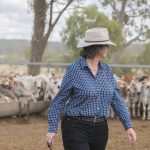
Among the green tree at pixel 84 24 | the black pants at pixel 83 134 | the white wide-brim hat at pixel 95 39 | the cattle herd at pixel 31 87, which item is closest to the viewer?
the black pants at pixel 83 134

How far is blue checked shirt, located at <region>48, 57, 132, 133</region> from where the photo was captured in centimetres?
518

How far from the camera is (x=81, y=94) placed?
5180 mm

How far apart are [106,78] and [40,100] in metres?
11.4

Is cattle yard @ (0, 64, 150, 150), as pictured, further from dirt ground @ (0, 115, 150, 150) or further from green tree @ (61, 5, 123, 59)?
green tree @ (61, 5, 123, 59)

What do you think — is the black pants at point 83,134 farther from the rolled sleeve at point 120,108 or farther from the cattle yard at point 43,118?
the cattle yard at point 43,118

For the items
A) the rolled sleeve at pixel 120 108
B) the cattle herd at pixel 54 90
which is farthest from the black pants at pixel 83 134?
the cattle herd at pixel 54 90

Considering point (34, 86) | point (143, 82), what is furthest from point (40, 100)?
point (143, 82)

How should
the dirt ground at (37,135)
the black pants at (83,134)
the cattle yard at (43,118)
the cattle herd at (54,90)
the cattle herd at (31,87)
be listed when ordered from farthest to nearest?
the cattle herd at (54,90)
the cattle herd at (31,87)
the cattle yard at (43,118)
the dirt ground at (37,135)
the black pants at (83,134)

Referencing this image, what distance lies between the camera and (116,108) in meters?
5.43

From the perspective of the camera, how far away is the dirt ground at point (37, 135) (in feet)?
34.4

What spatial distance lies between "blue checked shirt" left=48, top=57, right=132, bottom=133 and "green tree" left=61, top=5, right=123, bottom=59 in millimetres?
28197

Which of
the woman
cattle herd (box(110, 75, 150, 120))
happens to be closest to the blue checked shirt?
the woman

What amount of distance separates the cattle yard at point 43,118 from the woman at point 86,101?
5.20m

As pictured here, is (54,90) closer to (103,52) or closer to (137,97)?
(137,97)
